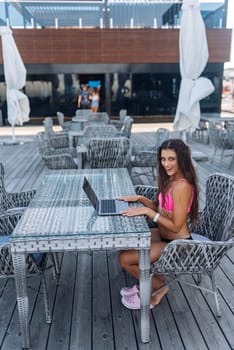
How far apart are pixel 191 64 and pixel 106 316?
4331mm

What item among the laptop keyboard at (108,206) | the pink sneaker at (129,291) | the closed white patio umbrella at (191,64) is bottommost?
Answer: the pink sneaker at (129,291)

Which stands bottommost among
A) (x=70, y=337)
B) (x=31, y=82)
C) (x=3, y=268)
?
(x=70, y=337)

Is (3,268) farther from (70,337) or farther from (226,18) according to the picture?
(226,18)

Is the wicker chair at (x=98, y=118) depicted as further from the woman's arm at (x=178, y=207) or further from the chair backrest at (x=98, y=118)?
the woman's arm at (x=178, y=207)

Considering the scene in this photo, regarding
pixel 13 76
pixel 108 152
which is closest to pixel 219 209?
pixel 108 152

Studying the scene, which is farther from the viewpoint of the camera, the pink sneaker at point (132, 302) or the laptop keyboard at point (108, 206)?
the pink sneaker at point (132, 302)

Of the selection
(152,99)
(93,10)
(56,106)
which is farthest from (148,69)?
(56,106)

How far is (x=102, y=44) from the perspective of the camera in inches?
485

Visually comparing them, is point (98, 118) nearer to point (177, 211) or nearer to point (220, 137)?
point (220, 137)

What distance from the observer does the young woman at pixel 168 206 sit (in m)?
1.96

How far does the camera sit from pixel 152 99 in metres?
13.4

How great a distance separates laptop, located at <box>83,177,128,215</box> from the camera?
6.62ft

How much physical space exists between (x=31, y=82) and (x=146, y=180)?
8.96 m

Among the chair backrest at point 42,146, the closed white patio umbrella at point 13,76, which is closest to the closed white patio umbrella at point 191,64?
the chair backrest at point 42,146
